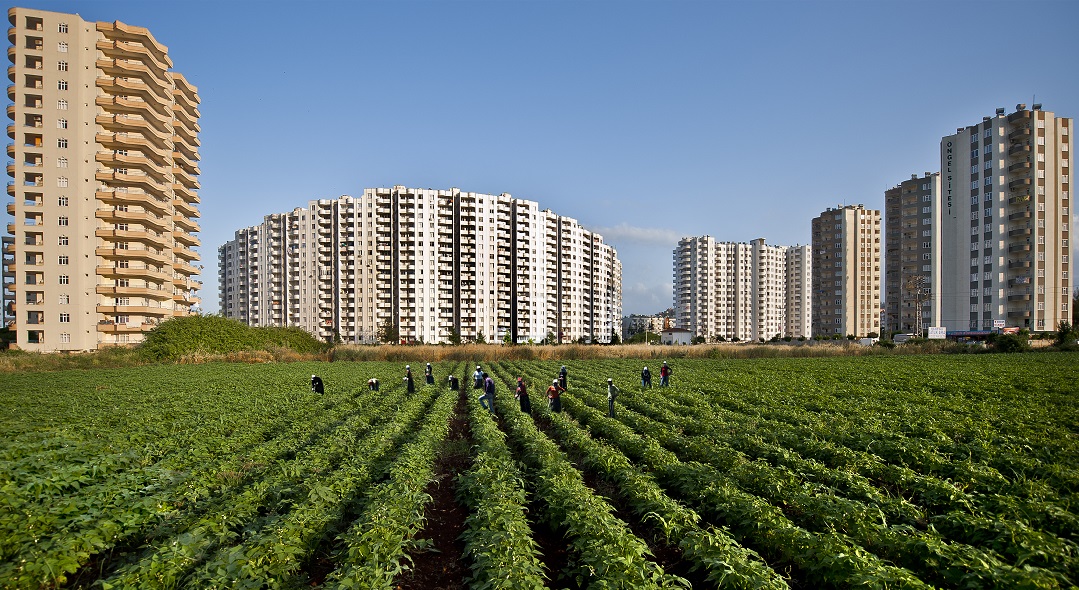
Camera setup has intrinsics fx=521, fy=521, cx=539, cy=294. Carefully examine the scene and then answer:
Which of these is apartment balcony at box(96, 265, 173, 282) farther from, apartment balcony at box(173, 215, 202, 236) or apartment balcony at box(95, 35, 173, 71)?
apartment balcony at box(95, 35, 173, 71)

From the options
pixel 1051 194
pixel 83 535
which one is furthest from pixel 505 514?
pixel 1051 194

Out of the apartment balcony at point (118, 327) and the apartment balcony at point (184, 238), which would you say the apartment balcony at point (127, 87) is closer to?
the apartment balcony at point (184, 238)

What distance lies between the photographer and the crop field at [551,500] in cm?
646

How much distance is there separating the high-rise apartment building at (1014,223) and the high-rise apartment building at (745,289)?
3484 inches

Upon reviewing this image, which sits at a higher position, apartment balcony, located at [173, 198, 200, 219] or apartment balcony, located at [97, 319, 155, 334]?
apartment balcony, located at [173, 198, 200, 219]

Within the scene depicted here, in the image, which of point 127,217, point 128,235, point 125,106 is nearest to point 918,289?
point 128,235

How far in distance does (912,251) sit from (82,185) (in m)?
131

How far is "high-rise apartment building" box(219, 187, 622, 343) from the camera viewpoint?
11169 centimetres

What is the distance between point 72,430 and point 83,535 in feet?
34.0

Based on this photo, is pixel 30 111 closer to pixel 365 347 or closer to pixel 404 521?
pixel 365 347

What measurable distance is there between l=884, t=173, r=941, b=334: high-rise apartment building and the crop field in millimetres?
88419

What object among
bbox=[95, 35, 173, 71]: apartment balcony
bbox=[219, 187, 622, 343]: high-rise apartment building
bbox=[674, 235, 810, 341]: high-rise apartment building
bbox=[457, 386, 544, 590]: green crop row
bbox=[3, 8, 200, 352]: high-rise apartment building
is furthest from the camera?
bbox=[674, 235, 810, 341]: high-rise apartment building

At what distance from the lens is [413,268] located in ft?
365

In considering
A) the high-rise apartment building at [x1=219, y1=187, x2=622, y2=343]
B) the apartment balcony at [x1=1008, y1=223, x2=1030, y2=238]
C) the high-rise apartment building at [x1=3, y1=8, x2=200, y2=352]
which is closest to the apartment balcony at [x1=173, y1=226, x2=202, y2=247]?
the high-rise apartment building at [x1=3, y1=8, x2=200, y2=352]
